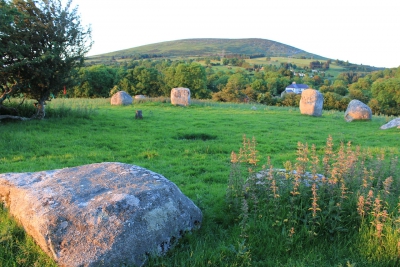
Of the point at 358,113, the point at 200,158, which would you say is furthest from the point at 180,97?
the point at 200,158

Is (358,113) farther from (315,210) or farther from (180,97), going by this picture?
(315,210)

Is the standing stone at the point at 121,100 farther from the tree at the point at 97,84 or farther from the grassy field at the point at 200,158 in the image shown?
the tree at the point at 97,84

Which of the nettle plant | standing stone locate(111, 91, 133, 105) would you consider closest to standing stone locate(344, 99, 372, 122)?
the nettle plant

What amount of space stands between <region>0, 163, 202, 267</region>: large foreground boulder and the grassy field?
24cm

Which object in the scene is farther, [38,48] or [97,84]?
[97,84]

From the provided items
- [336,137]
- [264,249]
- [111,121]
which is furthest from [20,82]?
[336,137]

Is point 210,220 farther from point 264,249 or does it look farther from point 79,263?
point 79,263

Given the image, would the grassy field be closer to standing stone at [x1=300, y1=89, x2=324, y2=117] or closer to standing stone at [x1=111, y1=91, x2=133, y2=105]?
standing stone at [x1=300, y1=89, x2=324, y2=117]

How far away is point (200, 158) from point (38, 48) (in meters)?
9.53

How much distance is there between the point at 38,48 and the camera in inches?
535

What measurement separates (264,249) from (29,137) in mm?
10139

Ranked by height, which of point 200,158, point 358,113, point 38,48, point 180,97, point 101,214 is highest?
point 38,48

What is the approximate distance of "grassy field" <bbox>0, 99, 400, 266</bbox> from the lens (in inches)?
160

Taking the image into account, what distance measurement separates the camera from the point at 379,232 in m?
4.14
